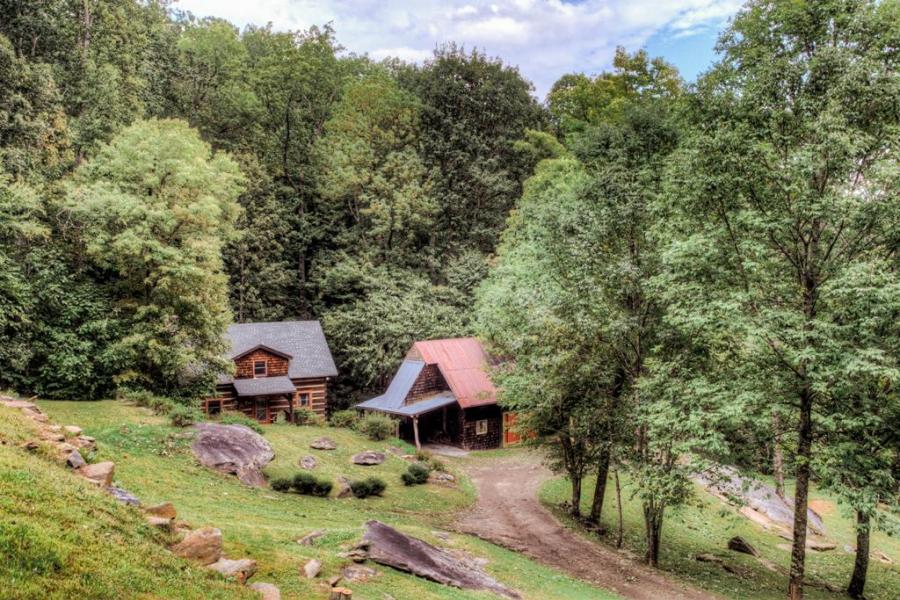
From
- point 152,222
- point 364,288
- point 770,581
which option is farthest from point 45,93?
point 770,581

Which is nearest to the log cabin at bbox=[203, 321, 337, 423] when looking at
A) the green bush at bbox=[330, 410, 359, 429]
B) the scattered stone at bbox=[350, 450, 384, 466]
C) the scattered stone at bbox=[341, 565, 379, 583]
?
the green bush at bbox=[330, 410, 359, 429]

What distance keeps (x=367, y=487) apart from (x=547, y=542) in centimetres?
722

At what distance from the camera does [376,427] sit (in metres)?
32.3

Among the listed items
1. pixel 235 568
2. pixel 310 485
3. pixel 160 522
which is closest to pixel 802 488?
pixel 235 568

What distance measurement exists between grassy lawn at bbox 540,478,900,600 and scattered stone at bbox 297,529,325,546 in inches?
396

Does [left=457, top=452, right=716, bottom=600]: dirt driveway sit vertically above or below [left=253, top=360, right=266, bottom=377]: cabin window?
below

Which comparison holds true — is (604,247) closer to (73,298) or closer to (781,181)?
(781,181)

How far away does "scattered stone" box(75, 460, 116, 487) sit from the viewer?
32.6 feet

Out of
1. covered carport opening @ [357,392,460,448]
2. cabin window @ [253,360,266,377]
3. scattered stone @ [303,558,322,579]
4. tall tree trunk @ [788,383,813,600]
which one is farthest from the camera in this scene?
cabin window @ [253,360,266,377]

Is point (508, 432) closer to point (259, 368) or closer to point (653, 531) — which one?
point (259, 368)

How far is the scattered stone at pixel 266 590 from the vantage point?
26.8 ft

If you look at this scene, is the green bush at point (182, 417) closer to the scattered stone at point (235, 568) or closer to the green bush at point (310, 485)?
the green bush at point (310, 485)

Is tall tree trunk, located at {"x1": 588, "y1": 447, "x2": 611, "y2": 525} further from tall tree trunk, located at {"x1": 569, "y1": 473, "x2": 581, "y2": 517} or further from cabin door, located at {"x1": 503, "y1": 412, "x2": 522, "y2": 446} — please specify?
cabin door, located at {"x1": 503, "y1": 412, "x2": 522, "y2": 446}

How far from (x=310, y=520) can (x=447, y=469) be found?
13509 millimetres
